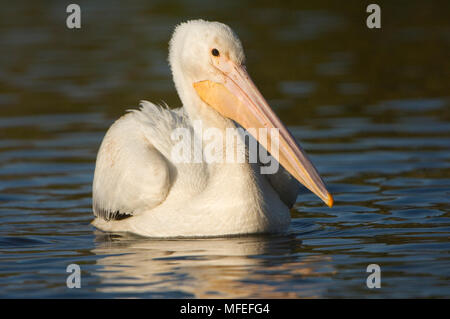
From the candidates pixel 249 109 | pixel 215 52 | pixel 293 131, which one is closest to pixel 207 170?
pixel 249 109

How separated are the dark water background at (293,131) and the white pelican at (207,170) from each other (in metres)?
0.18

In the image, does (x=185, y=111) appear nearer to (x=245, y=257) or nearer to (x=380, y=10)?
(x=245, y=257)

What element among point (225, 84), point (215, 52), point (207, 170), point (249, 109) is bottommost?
point (207, 170)

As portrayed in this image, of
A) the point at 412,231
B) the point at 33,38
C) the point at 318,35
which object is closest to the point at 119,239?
the point at 412,231

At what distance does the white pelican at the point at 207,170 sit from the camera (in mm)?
6820

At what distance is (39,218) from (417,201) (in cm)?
315

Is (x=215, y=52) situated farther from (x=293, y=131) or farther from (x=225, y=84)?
(x=293, y=131)

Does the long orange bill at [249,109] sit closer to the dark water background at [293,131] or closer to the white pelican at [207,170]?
the white pelican at [207,170]

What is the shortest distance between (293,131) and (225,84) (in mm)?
4061

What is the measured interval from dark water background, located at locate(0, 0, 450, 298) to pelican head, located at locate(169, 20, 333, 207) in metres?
0.67

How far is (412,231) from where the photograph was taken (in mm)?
6996

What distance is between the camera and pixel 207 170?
7.20m

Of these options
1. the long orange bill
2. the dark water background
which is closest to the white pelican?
the long orange bill

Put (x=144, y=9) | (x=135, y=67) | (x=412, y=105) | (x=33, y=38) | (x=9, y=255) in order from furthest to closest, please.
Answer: (x=144, y=9) → (x=33, y=38) → (x=135, y=67) → (x=412, y=105) → (x=9, y=255)
